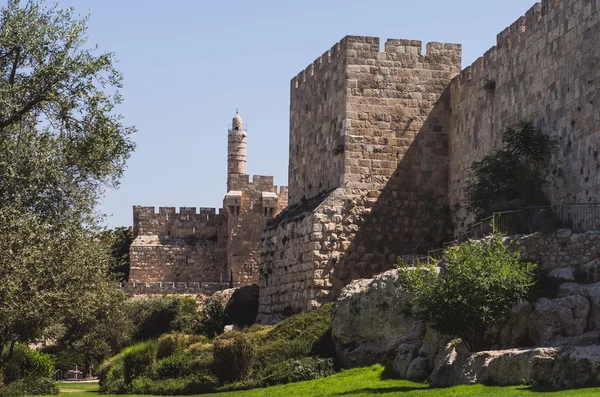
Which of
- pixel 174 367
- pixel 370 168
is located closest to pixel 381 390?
pixel 174 367

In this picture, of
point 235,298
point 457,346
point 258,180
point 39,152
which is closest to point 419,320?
point 457,346

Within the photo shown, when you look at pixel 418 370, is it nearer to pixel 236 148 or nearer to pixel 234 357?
pixel 234 357

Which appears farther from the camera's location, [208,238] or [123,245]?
[123,245]

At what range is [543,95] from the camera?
26859mm

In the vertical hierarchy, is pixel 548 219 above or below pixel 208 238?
below

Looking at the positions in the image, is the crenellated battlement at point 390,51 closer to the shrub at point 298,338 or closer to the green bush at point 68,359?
the shrub at point 298,338

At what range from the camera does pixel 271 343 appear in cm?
2853

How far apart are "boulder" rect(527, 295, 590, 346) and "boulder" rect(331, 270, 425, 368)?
3.13m

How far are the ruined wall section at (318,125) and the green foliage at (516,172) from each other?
4.48 metres

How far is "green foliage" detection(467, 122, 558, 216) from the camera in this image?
26438 millimetres

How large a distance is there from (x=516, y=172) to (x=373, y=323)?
170 inches

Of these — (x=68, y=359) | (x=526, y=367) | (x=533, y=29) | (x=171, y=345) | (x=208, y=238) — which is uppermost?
(x=533, y=29)

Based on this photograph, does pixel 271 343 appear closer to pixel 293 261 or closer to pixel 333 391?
pixel 293 261

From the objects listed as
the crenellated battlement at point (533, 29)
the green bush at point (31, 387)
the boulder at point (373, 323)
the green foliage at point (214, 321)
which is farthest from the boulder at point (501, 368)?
the green foliage at point (214, 321)
